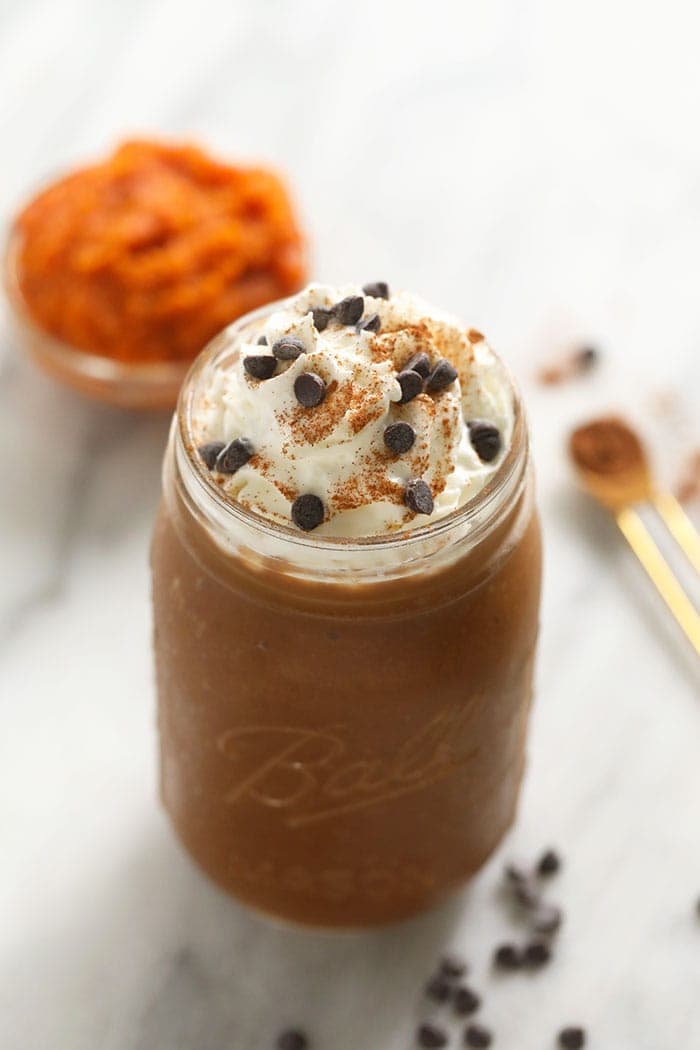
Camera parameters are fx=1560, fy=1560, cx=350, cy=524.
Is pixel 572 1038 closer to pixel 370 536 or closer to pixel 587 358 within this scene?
pixel 370 536

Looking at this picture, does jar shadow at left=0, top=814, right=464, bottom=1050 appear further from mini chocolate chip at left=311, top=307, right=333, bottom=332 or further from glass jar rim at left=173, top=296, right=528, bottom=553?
mini chocolate chip at left=311, top=307, right=333, bottom=332

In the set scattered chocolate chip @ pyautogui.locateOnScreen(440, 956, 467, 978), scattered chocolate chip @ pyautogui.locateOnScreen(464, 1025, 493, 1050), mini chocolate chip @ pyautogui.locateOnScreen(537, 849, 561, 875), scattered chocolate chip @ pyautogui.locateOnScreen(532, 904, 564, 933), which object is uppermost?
mini chocolate chip @ pyautogui.locateOnScreen(537, 849, 561, 875)

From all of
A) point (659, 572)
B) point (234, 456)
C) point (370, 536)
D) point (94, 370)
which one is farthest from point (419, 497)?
point (94, 370)

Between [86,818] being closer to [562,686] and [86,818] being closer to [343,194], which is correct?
[562,686]

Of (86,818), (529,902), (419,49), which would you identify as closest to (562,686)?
(529,902)

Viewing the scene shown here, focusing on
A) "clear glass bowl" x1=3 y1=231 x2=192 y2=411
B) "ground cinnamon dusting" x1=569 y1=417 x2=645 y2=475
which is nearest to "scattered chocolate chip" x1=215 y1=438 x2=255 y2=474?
"clear glass bowl" x1=3 y1=231 x2=192 y2=411

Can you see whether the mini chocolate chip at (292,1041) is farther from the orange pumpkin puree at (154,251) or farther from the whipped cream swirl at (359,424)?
the orange pumpkin puree at (154,251)

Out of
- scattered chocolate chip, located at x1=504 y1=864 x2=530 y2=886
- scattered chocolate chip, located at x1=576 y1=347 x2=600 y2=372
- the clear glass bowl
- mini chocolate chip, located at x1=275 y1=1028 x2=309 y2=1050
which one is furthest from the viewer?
scattered chocolate chip, located at x1=576 y1=347 x2=600 y2=372
